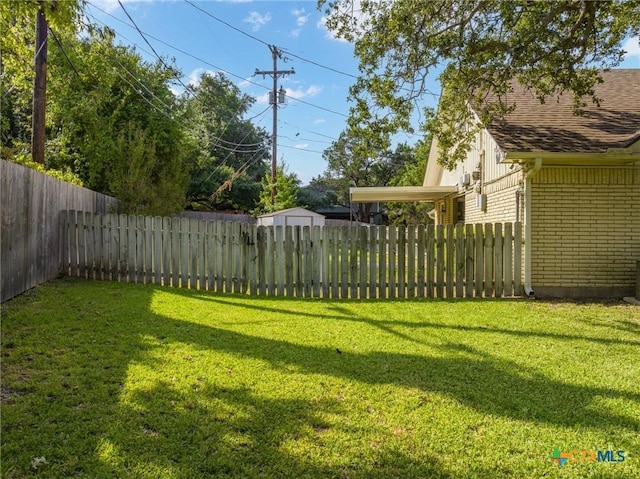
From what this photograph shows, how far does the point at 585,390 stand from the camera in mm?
3256

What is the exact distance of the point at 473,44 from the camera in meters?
7.04

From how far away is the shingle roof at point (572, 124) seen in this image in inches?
295

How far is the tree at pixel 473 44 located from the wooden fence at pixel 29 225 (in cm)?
554

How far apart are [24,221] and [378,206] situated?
35058mm

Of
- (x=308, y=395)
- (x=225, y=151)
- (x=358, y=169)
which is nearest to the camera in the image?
(x=308, y=395)

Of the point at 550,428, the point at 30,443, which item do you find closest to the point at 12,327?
the point at 30,443

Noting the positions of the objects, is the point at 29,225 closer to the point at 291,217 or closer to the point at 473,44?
the point at 473,44

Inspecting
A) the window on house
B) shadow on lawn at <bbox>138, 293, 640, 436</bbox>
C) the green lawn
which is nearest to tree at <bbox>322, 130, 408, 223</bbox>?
the window on house

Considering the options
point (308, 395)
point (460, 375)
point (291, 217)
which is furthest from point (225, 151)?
point (308, 395)

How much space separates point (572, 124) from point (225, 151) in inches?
1239

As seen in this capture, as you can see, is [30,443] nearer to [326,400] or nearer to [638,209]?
[326,400]

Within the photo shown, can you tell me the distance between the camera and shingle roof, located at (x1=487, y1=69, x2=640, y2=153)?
7.48 meters

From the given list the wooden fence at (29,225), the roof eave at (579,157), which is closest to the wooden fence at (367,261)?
the roof eave at (579,157)

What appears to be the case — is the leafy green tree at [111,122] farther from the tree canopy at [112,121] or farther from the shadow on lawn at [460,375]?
the shadow on lawn at [460,375]
